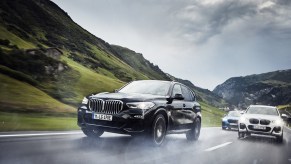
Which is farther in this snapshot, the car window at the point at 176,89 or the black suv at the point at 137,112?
the car window at the point at 176,89

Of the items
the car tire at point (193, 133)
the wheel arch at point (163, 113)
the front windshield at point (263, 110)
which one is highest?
the front windshield at point (263, 110)

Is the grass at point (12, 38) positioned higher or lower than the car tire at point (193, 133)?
higher

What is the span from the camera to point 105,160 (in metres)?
6.45

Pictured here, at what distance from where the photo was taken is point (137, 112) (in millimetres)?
8508

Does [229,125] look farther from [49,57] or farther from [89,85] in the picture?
[89,85]

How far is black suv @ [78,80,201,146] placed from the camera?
845cm

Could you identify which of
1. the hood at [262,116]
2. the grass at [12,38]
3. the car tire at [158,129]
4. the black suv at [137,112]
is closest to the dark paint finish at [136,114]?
the black suv at [137,112]

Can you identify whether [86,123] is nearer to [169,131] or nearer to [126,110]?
[126,110]

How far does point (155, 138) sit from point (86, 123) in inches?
69.7

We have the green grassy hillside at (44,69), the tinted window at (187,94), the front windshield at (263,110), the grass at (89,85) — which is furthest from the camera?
the grass at (89,85)

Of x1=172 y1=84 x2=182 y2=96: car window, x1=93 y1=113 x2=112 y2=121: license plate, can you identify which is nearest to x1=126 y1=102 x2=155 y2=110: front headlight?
x1=93 y1=113 x2=112 y2=121: license plate

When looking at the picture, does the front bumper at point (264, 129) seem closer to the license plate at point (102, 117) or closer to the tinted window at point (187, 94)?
the tinted window at point (187, 94)

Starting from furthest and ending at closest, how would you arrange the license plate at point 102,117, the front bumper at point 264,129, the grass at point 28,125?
the front bumper at point 264,129
the grass at point 28,125
the license plate at point 102,117

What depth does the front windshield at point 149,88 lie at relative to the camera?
10.0 m
